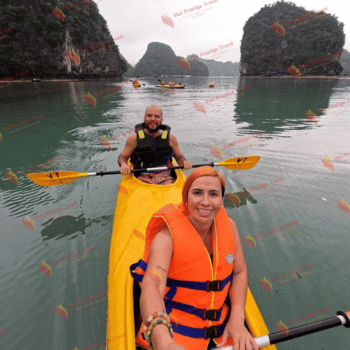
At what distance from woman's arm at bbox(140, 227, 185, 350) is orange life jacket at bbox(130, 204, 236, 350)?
6 centimetres

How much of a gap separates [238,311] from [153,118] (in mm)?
3099

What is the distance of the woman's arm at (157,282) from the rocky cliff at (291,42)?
90889 mm

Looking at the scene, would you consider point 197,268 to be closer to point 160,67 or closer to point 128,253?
point 128,253

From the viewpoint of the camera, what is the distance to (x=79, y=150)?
706 cm

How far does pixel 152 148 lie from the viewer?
4.02 metres

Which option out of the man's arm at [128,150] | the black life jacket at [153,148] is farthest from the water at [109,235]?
the black life jacket at [153,148]

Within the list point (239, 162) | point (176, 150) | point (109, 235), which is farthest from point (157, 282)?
point (239, 162)

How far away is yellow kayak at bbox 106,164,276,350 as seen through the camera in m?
1.59

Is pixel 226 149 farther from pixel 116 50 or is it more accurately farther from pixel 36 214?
pixel 116 50

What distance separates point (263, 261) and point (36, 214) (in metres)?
4.04

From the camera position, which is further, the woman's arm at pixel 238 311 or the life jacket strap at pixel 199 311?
the life jacket strap at pixel 199 311

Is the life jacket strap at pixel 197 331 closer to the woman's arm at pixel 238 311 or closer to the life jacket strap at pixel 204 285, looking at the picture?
the woman's arm at pixel 238 311

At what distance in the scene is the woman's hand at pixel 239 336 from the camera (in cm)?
125

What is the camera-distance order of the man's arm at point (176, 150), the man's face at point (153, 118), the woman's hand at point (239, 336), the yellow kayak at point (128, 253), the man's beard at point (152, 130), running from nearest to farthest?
the woman's hand at point (239, 336) → the yellow kayak at point (128, 253) → the man's face at point (153, 118) → the man's beard at point (152, 130) → the man's arm at point (176, 150)
